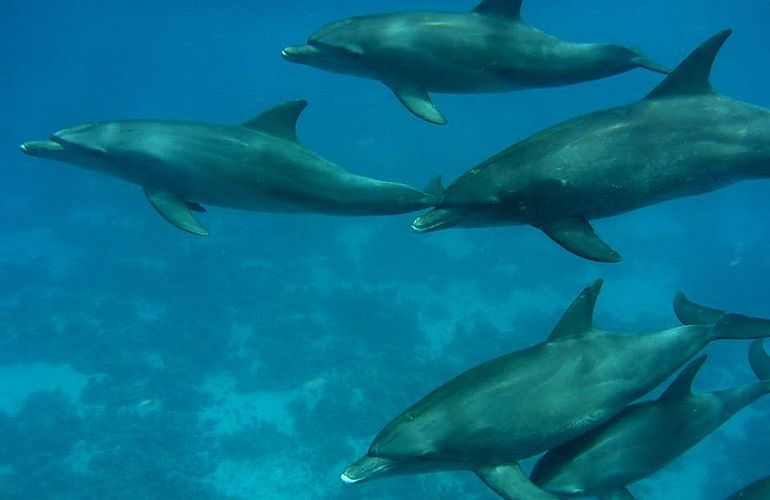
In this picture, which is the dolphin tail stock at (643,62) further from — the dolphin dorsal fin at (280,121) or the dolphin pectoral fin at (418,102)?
the dolphin dorsal fin at (280,121)

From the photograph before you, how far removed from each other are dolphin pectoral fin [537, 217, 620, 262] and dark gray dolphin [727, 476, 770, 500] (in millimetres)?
3305

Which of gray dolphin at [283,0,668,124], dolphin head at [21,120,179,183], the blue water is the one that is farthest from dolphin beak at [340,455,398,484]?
the blue water

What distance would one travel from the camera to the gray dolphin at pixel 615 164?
16.9 ft

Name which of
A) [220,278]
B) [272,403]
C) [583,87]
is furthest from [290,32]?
[272,403]

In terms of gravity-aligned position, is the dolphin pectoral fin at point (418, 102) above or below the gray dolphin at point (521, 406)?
above

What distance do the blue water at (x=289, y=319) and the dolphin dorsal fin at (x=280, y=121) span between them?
1225cm

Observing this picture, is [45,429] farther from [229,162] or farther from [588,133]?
[588,133]

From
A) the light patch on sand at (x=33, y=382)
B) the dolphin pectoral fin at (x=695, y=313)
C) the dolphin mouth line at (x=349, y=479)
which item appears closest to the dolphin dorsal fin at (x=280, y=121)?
the dolphin mouth line at (x=349, y=479)

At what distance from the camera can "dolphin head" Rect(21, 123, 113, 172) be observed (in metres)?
6.70

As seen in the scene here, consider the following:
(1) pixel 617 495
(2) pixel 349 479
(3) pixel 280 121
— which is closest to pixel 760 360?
(1) pixel 617 495

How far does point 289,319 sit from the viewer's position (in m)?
21.8

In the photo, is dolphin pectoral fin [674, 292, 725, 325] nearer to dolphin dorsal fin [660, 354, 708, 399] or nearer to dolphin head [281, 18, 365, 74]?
dolphin dorsal fin [660, 354, 708, 399]

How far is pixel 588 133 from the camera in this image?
5281 millimetres

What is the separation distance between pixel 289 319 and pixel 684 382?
1706cm
